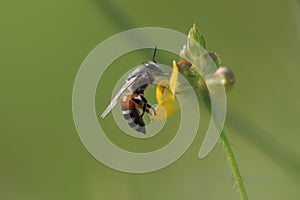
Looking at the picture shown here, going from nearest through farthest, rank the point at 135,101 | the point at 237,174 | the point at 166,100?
the point at 237,174 → the point at 166,100 → the point at 135,101

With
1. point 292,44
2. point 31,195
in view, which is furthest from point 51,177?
point 292,44

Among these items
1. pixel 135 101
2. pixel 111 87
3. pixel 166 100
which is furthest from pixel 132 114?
pixel 111 87

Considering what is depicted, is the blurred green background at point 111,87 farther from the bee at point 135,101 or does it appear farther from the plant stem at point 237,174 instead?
the plant stem at point 237,174

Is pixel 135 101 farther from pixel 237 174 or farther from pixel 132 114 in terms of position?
pixel 237 174

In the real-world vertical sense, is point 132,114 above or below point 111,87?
below

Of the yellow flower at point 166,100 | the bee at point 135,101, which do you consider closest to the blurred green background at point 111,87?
the bee at point 135,101

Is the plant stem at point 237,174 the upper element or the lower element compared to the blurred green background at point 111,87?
lower

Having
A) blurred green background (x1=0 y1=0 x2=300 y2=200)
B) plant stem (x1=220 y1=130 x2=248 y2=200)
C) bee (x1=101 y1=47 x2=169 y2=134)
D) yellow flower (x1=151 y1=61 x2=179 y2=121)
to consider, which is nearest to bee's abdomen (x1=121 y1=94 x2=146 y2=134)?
bee (x1=101 y1=47 x2=169 y2=134)
